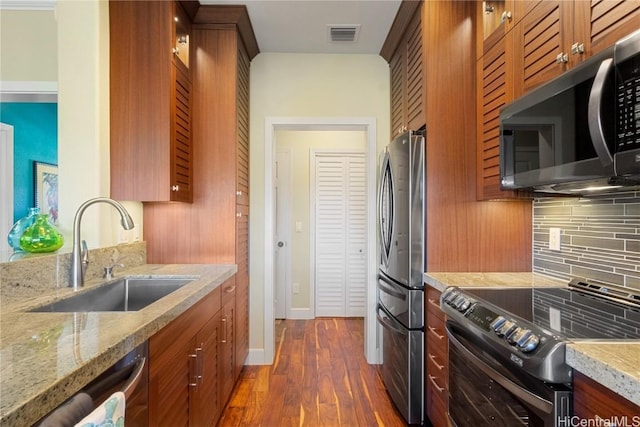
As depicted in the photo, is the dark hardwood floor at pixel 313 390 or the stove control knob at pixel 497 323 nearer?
the stove control knob at pixel 497 323

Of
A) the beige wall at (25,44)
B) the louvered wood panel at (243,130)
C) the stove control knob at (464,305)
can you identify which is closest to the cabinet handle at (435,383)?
the stove control knob at (464,305)

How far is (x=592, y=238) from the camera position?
1.50m

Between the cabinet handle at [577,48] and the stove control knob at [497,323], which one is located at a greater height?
the cabinet handle at [577,48]

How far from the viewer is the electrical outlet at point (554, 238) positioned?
66.4 inches

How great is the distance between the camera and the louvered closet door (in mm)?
3926

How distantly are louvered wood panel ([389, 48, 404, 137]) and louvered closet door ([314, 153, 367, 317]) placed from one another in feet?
4.21

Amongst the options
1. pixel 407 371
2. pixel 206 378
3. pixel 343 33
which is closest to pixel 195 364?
pixel 206 378

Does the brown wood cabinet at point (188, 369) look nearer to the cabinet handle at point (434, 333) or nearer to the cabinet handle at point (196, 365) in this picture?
the cabinet handle at point (196, 365)

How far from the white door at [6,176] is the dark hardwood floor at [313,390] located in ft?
7.16

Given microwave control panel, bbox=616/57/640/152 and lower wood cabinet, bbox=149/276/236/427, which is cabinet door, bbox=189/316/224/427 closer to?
lower wood cabinet, bbox=149/276/236/427

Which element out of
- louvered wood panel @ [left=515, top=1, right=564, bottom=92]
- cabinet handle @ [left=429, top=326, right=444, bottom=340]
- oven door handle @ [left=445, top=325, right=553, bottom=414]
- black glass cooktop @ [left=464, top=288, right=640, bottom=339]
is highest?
louvered wood panel @ [left=515, top=1, right=564, bottom=92]

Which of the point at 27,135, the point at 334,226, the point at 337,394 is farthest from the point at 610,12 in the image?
the point at 27,135

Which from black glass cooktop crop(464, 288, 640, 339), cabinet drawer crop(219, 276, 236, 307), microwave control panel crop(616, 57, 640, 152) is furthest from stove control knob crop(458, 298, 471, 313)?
cabinet drawer crop(219, 276, 236, 307)

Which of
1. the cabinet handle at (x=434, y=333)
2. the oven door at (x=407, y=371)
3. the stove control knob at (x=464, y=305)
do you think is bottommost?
the oven door at (x=407, y=371)
